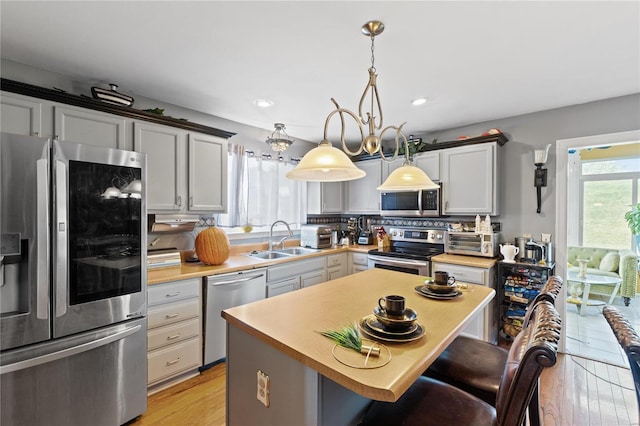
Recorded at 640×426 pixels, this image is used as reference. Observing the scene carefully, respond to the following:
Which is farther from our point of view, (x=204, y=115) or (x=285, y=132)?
(x=285, y=132)

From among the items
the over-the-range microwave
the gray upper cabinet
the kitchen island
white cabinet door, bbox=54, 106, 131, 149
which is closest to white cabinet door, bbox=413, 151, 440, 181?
the over-the-range microwave

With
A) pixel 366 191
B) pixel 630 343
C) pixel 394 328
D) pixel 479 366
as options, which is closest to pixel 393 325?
pixel 394 328

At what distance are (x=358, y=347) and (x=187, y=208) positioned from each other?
2.14 meters

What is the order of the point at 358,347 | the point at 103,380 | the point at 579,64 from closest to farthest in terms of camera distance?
the point at 358,347 → the point at 103,380 → the point at 579,64

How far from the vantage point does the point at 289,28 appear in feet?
5.33

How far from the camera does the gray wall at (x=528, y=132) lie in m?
2.60

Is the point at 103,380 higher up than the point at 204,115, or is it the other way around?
the point at 204,115

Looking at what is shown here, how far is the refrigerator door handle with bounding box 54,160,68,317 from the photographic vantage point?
1.55 metres

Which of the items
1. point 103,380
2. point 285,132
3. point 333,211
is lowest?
point 103,380

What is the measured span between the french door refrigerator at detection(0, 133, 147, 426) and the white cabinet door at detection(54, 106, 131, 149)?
481mm

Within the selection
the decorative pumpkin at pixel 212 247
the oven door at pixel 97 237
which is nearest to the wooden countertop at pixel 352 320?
the oven door at pixel 97 237

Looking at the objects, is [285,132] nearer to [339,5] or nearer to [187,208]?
[187,208]

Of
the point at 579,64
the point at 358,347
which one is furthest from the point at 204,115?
the point at 579,64

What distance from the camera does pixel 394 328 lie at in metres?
1.15
